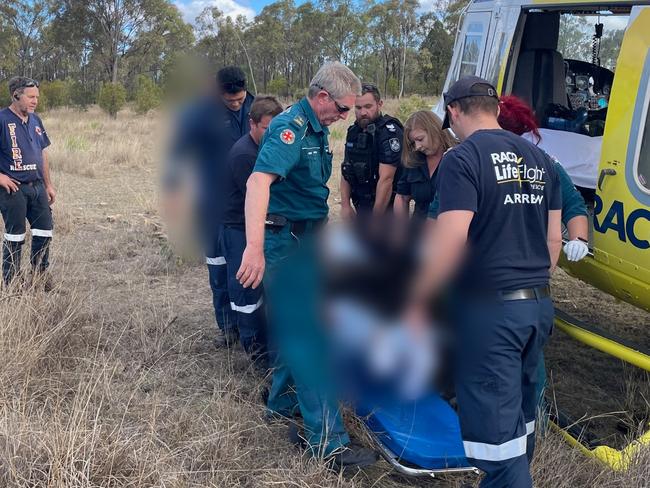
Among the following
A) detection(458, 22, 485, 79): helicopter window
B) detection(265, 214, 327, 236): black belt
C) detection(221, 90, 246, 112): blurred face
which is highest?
detection(458, 22, 485, 79): helicopter window

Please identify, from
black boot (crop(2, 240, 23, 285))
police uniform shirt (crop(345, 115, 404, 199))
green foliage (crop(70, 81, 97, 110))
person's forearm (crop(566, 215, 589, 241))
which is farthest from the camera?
green foliage (crop(70, 81, 97, 110))

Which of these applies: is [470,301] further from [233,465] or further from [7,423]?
[7,423]

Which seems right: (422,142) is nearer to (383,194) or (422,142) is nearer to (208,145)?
(383,194)

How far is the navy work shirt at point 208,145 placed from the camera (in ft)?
14.3

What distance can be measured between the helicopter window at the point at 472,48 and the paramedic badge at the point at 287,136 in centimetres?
231

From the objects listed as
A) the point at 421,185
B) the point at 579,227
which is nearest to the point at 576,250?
the point at 579,227

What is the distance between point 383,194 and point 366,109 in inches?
25.3

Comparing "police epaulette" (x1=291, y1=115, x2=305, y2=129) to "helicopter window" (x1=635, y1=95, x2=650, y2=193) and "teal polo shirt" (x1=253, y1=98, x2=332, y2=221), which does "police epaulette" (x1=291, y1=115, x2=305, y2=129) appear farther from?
"helicopter window" (x1=635, y1=95, x2=650, y2=193)

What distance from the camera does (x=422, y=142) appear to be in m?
3.83

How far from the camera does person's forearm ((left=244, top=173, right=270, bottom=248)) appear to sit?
2.83 m

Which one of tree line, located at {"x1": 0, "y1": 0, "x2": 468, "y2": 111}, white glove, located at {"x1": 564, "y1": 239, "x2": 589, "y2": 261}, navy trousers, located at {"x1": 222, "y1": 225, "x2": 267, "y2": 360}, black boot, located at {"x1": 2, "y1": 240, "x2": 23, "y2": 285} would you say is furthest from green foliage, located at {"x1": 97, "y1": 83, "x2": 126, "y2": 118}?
white glove, located at {"x1": 564, "y1": 239, "x2": 589, "y2": 261}

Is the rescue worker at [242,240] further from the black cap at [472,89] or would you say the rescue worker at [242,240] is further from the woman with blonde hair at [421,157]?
the black cap at [472,89]

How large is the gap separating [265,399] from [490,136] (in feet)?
6.71

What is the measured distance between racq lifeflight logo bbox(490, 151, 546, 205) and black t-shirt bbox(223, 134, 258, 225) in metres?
1.90
